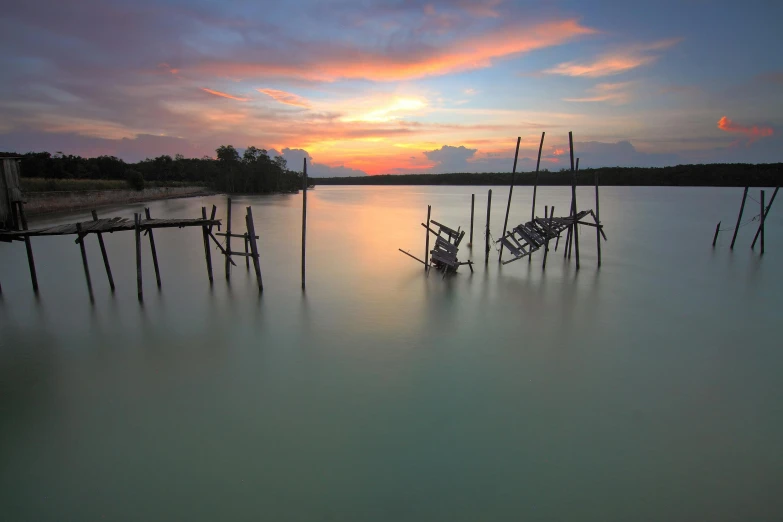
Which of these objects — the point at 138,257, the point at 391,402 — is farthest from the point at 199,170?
the point at 391,402

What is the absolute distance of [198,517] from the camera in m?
2.93

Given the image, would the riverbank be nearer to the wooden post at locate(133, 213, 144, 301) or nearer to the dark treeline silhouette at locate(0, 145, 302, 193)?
the dark treeline silhouette at locate(0, 145, 302, 193)

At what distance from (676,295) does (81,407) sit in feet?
31.5

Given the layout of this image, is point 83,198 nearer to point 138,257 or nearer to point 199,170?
point 138,257

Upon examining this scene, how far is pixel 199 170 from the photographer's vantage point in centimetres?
5828

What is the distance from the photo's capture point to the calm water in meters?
3.14

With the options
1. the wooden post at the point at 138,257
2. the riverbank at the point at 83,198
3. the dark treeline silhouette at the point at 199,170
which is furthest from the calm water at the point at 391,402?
the dark treeline silhouette at the point at 199,170

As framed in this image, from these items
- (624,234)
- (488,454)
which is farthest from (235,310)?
(624,234)

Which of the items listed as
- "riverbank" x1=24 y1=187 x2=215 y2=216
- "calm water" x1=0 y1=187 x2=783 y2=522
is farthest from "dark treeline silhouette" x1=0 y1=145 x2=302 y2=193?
"calm water" x1=0 y1=187 x2=783 y2=522

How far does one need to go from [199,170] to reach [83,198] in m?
37.5

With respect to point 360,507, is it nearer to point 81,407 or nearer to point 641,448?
point 641,448

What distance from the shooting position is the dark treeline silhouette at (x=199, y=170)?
36.2 meters

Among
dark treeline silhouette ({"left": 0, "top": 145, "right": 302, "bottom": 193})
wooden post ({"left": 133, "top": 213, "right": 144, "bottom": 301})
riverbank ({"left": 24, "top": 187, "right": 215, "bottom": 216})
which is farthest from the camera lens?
dark treeline silhouette ({"left": 0, "top": 145, "right": 302, "bottom": 193})

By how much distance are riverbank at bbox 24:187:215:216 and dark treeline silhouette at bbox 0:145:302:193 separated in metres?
5.47
